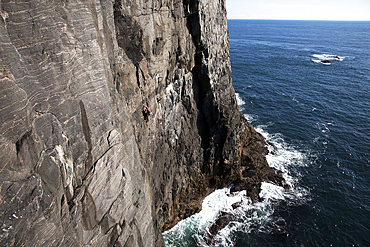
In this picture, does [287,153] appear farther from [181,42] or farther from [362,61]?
[362,61]

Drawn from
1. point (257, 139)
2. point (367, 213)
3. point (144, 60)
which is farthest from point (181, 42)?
point (367, 213)

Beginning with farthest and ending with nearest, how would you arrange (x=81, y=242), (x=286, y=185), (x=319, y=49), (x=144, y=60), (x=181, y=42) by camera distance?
(x=319, y=49)
(x=286, y=185)
(x=181, y=42)
(x=144, y=60)
(x=81, y=242)

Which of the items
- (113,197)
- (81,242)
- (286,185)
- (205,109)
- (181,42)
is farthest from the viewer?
(286,185)

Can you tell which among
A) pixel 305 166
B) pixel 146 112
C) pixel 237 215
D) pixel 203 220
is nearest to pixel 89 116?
pixel 146 112

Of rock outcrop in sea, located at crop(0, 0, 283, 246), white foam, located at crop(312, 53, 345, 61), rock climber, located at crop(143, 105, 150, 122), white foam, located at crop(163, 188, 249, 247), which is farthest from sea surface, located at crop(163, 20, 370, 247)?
white foam, located at crop(312, 53, 345, 61)

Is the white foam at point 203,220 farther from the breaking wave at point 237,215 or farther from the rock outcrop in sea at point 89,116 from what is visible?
the rock outcrop in sea at point 89,116

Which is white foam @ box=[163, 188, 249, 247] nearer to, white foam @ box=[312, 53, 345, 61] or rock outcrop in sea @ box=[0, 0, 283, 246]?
rock outcrop in sea @ box=[0, 0, 283, 246]
